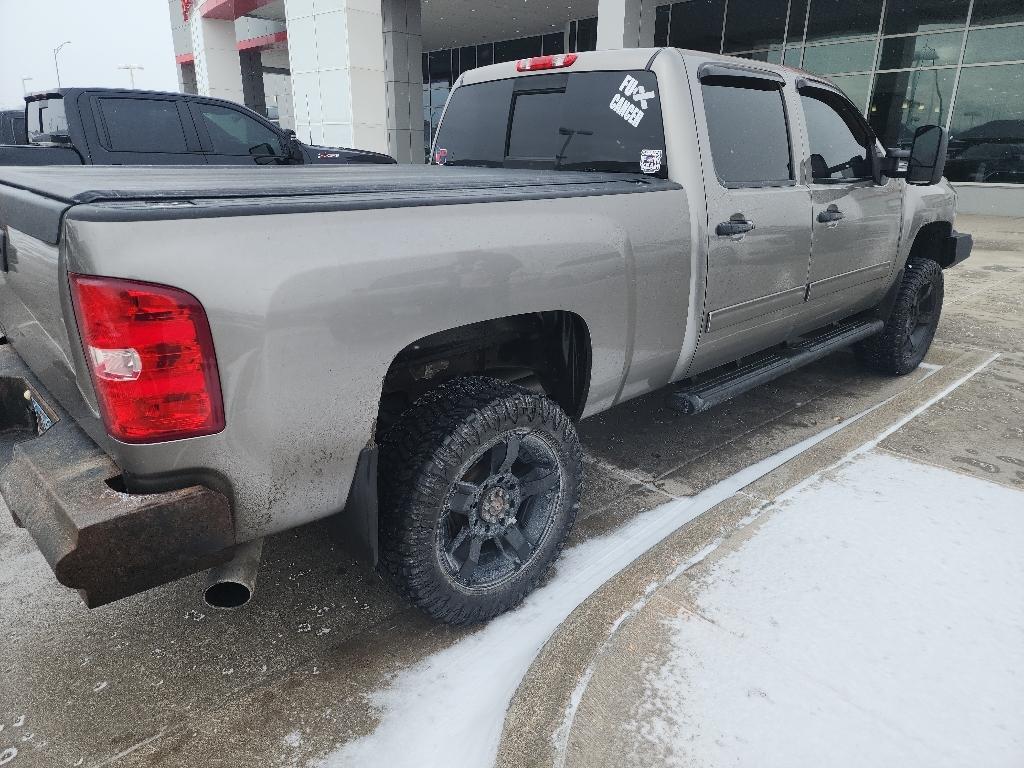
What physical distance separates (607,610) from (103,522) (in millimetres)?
1575

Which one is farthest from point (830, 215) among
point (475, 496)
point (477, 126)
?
point (475, 496)

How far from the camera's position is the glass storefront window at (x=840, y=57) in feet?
53.5

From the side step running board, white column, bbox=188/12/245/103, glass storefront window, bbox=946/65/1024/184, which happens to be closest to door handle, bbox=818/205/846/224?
the side step running board

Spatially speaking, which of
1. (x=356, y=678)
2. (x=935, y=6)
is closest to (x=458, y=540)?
(x=356, y=678)

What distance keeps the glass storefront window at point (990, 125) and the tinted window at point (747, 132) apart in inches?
574

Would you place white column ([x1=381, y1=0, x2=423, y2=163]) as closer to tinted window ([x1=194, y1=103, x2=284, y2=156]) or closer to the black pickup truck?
tinted window ([x1=194, y1=103, x2=284, y2=156])

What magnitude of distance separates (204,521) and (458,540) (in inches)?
33.5

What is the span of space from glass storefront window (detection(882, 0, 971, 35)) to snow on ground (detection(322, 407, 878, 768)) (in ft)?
57.2

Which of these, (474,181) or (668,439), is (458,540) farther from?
(668,439)

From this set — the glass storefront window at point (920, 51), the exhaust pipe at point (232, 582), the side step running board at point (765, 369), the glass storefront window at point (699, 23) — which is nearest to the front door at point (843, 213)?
the side step running board at point (765, 369)

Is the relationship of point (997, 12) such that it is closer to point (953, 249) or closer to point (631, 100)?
point (953, 249)

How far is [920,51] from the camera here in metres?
15.6

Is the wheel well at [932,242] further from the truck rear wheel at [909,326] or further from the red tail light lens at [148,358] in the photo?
the red tail light lens at [148,358]

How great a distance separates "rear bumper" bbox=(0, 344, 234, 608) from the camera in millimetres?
1533
